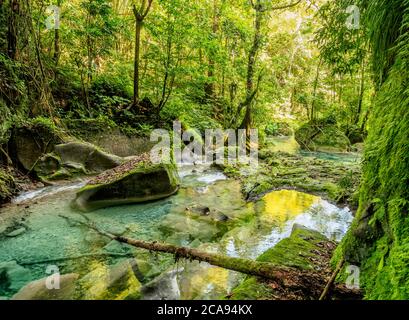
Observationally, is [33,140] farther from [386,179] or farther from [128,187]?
[386,179]

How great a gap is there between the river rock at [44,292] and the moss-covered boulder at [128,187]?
2841 millimetres

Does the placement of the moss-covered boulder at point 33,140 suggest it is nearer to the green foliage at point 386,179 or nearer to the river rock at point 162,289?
the river rock at point 162,289

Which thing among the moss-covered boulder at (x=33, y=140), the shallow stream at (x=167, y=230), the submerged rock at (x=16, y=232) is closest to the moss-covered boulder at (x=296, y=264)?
the shallow stream at (x=167, y=230)

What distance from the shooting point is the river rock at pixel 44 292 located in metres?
3.16

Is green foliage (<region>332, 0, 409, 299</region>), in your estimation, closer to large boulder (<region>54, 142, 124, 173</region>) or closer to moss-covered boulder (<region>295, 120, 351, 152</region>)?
large boulder (<region>54, 142, 124, 173</region>)

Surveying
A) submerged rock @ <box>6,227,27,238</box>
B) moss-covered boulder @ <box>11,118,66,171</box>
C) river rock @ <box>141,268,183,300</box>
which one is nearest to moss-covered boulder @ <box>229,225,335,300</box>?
river rock @ <box>141,268,183,300</box>

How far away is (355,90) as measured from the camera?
2145 cm

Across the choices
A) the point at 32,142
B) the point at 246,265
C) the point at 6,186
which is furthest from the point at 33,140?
the point at 246,265

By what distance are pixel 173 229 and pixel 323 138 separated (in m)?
15.4

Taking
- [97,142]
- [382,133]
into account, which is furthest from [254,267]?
[97,142]

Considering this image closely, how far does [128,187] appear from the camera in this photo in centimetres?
673

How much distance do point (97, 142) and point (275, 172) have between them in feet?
21.2

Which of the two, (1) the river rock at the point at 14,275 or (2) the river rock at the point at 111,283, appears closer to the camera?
(2) the river rock at the point at 111,283
